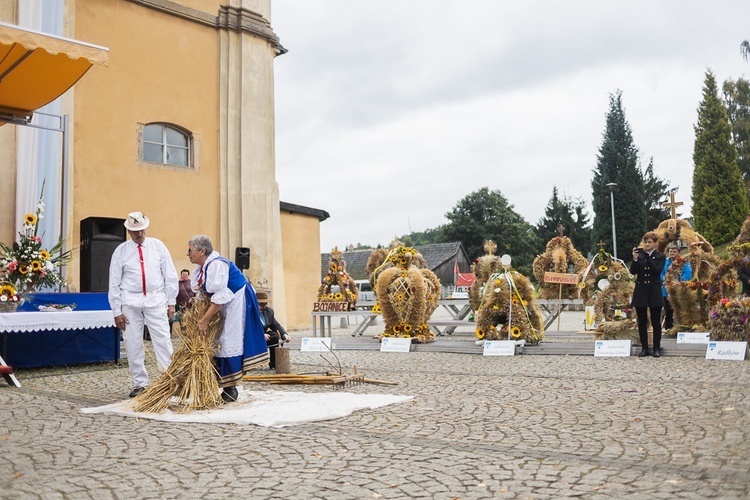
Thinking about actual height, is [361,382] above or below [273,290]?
below

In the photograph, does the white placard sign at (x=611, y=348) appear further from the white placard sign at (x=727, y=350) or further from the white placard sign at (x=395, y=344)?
the white placard sign at (x=395, y=344)

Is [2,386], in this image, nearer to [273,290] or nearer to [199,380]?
[199,380]

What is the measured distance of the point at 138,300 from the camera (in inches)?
320

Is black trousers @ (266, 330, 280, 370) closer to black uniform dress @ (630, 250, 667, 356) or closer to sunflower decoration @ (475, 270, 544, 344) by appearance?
sunflower decoration @ (475, 270, 544, 344)

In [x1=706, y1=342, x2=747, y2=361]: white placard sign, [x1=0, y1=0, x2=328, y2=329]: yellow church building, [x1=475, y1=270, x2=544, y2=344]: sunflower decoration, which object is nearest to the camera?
[x1=706, y1=342, x2=747, y2=361]: white placard sign

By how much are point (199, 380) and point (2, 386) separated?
11.6 feet

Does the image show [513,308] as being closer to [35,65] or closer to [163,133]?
[35,65]

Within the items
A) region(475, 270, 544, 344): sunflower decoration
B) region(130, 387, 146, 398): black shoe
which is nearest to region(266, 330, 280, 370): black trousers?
region(130, 387, 146, 398): black shoe

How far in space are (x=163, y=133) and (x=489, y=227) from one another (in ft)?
161

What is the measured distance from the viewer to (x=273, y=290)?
63.0ft

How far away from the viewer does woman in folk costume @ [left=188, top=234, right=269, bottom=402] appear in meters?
7.11

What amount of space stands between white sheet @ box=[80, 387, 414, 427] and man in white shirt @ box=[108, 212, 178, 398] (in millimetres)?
849

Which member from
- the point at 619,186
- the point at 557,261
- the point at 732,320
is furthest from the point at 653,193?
the point at 732,320

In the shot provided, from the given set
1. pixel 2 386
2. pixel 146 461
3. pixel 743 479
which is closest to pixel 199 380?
pixel 146 461
